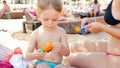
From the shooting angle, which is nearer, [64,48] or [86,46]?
[64,48]

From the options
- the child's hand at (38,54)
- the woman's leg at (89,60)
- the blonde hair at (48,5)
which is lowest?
the woman's leg at (89,60)

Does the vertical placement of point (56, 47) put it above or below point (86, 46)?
above

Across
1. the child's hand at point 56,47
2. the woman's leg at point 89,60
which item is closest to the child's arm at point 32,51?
the child's hand at point 56,47

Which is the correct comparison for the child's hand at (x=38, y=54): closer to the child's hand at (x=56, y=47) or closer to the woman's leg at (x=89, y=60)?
the child's hand at (x=56, y=47)

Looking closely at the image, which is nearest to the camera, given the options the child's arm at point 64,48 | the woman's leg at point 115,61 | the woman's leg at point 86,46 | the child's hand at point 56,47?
the child's hand at point 56,47

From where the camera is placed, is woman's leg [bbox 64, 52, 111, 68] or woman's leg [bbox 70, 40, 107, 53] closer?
woman's leg [bbox 64, 52, 111, 68]

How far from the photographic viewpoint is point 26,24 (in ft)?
35.3

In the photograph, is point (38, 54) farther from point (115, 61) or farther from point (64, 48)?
point (115, 61)

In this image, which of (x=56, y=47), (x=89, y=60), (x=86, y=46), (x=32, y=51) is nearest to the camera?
(x=56, y=47)

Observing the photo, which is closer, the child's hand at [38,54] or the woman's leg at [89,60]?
the child's hand at [38,54]

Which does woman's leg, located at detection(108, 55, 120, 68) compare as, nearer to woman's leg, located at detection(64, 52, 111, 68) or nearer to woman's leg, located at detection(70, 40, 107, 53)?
woman's leg, located at detection(64, 52, 111, 68)

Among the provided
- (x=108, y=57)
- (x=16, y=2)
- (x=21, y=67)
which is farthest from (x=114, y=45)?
(x=16, y=2)

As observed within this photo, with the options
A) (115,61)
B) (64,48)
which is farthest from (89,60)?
(64,48)

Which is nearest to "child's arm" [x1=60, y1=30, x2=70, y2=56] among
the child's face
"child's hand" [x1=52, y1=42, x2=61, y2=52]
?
"child's hand" [x1=52, y1=42, x2=61, y2=52]
